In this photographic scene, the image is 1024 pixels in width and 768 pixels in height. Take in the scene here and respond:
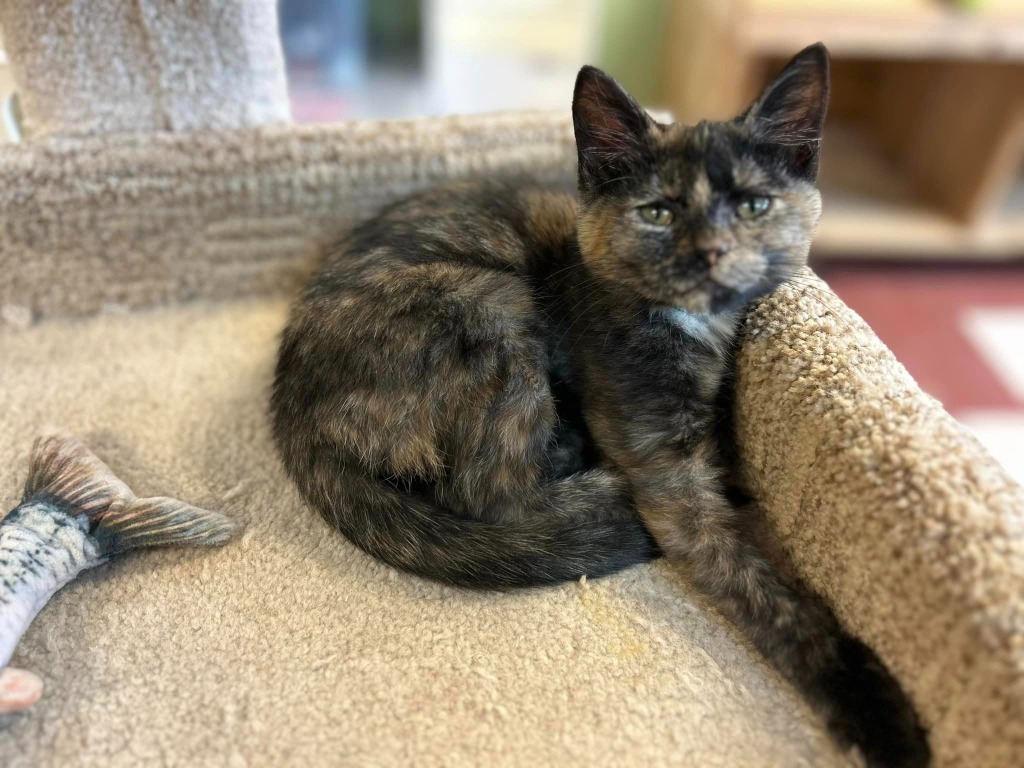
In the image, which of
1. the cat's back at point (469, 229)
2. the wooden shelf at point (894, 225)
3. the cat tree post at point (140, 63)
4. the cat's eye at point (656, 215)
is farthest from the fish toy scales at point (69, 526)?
the wooden shelf at point (894, 225)

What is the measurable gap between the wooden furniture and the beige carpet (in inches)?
55.7

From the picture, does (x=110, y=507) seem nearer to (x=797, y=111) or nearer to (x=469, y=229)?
(x=469, y=229)

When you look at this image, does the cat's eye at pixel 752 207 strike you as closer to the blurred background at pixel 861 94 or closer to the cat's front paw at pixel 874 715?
the cat's front paw at pixel 874 715

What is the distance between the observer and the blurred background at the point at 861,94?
1.72 metres

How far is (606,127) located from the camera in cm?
90

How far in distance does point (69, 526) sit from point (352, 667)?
0.37 m

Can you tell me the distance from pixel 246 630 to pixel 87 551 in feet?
0.69

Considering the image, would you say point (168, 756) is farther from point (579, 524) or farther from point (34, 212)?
point (34, 212)

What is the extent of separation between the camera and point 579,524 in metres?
0.91

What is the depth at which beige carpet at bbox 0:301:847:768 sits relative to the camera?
758 millimetres

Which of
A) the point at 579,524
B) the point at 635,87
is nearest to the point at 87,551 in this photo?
the point at 579,524

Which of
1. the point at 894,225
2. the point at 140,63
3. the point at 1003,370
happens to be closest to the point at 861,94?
the point at 894,225

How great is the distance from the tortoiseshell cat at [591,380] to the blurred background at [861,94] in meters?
1.04

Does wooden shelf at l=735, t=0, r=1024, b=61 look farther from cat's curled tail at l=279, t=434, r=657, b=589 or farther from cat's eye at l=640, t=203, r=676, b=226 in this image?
cat's curled tail at l=279, t=434, r=657, b=589
